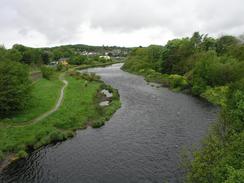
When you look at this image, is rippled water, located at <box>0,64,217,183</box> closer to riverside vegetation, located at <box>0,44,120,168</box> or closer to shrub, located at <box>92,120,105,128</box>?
shrub, located at <box>92,120,105,128</box>

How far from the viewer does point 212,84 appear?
77.1m

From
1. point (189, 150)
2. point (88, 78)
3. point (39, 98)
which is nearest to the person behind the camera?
point (189, 150)

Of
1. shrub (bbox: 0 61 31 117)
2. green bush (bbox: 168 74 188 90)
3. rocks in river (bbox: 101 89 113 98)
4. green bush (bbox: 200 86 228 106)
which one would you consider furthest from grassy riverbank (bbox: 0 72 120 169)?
green bush (bbox: 168 74 188 90)

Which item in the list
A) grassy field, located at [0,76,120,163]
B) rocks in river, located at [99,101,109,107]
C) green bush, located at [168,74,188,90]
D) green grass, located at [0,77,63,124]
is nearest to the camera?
grassy field, located at [0,76,120,163]

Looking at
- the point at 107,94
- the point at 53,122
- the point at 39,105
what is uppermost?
the point at 39,105

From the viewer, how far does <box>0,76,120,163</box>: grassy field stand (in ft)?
127

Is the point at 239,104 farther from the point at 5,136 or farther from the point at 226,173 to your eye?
the point at 5,136

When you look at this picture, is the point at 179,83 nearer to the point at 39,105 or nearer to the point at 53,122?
the point at 39,105

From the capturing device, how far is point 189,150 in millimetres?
36188

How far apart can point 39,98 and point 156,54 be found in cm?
9175

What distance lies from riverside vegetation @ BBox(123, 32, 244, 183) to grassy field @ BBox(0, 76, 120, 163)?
2289 centimetres

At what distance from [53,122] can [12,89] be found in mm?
9326

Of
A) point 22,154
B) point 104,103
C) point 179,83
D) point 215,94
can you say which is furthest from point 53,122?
point 179,83

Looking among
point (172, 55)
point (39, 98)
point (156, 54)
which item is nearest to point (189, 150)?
point (39, 98)
